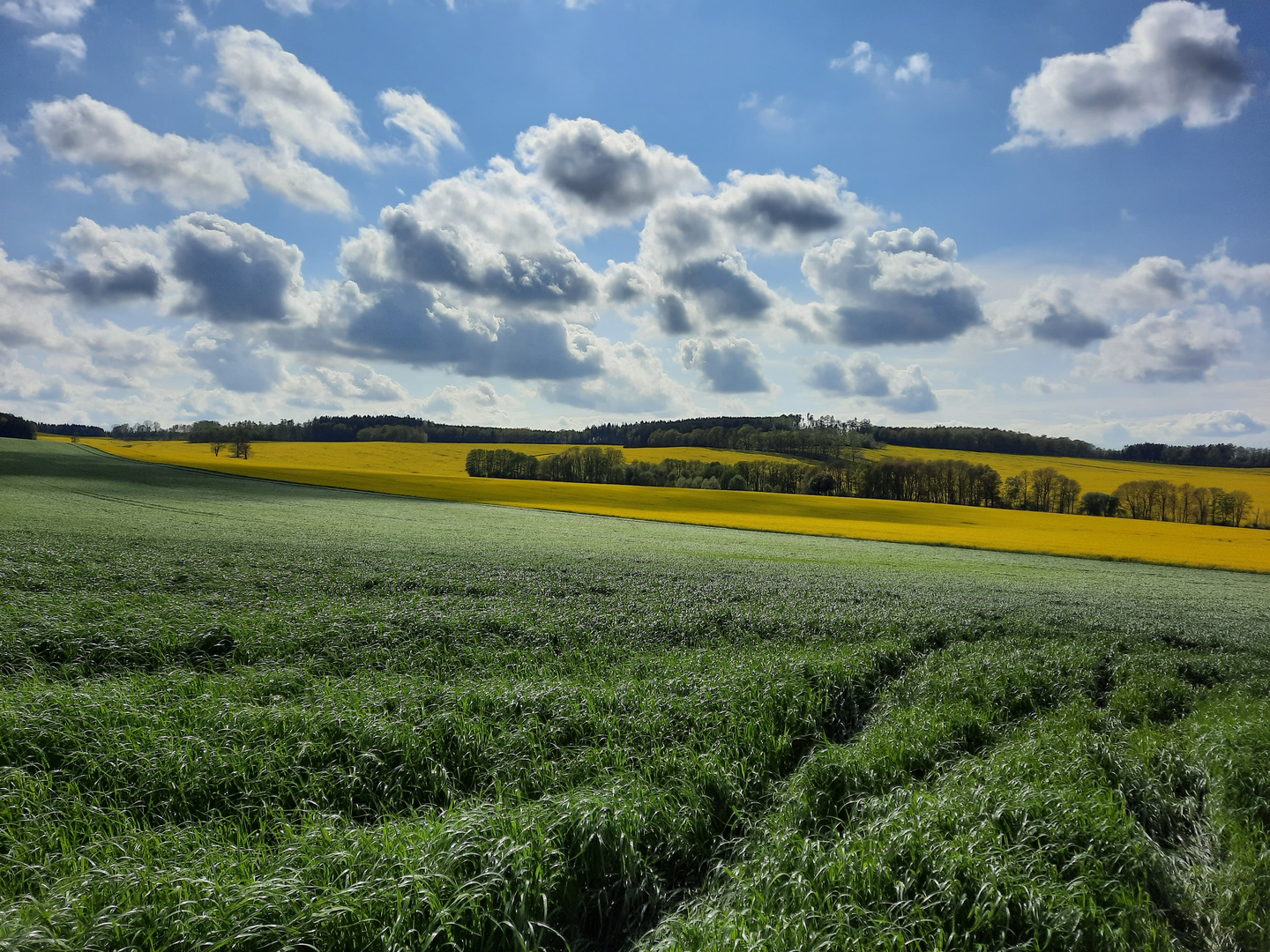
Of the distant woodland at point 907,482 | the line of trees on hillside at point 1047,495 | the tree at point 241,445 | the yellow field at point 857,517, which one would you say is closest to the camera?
the yellow field at point 857,517

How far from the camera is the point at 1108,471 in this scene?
11938 centimetres

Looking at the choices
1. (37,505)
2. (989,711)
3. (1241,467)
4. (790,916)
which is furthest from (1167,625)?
(1241,467)

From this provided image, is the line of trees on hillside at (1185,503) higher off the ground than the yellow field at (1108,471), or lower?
lower

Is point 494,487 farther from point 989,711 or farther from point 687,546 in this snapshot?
point 989,711

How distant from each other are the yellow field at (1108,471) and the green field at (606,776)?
10931 cm

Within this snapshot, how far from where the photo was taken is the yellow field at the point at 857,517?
45.9m

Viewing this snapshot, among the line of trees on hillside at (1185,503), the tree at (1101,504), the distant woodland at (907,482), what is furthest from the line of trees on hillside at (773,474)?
the line of trees on hillside at (1185,503)

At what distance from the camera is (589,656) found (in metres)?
11.1

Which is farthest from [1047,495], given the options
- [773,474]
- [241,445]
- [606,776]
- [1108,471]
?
[241,445]

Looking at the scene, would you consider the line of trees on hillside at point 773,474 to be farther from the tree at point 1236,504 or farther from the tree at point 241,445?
the tree at point 241,445

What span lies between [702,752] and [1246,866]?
204 inches

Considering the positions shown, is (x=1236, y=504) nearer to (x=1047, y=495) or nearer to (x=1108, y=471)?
(x=1047, y=495)

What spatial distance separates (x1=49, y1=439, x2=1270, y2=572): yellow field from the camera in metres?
45.9

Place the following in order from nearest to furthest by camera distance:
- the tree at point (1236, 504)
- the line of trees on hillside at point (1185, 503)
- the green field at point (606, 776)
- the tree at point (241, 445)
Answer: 1. the green field at point (606, 776)
2. the tree at point (1236, 504)
3. the line of trees on hillside at point (1185, 503)
4. the tree at point (241, 445)
